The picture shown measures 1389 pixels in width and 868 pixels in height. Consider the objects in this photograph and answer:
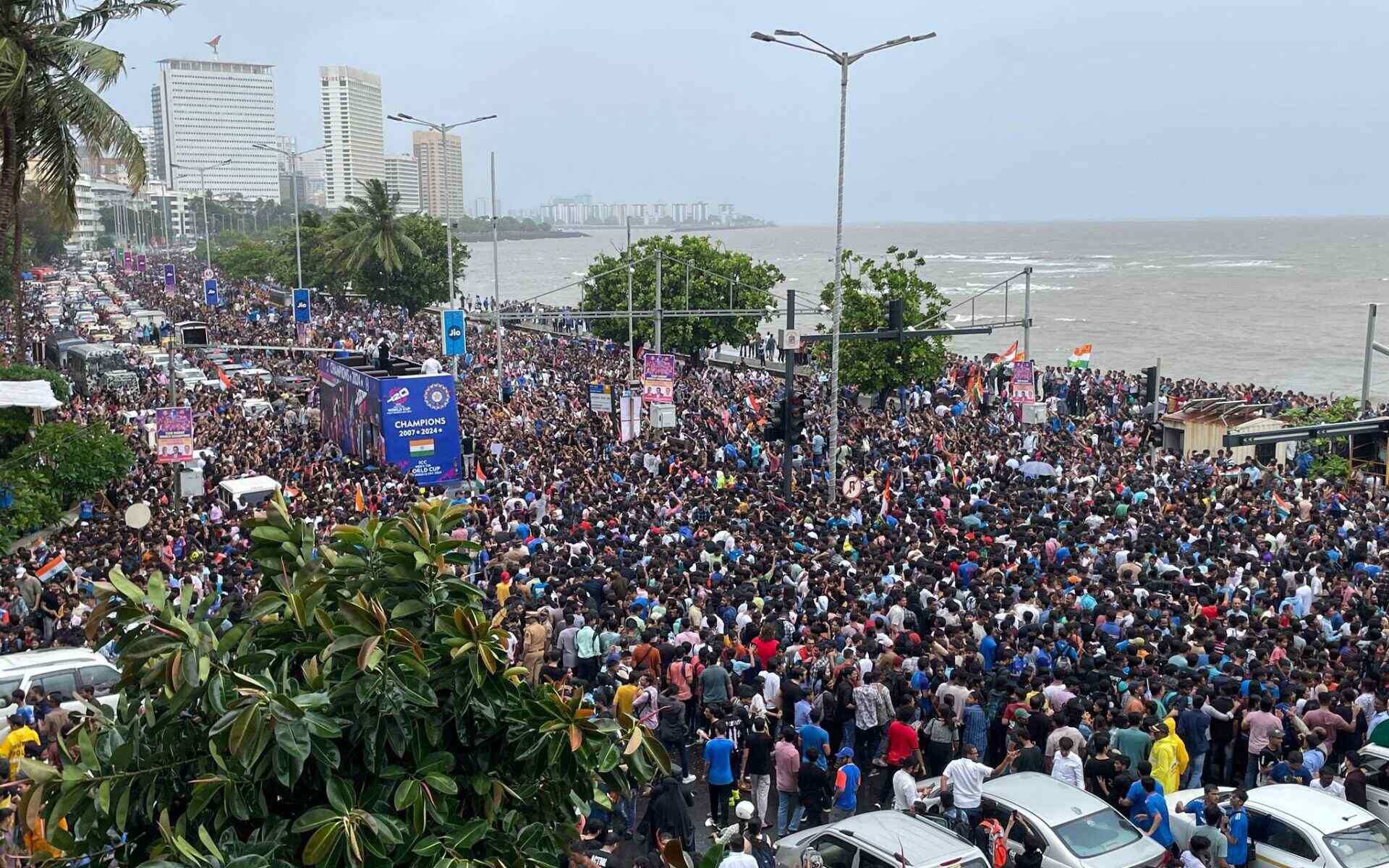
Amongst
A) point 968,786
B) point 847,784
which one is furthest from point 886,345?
point 968,786

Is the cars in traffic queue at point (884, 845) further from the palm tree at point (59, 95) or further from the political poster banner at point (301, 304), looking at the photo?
the political poster banner at point (301, 304)

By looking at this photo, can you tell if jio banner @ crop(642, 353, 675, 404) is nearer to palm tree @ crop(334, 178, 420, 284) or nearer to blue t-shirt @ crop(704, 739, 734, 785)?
blue t-shirt @ crop(704, 739, 734, 785)

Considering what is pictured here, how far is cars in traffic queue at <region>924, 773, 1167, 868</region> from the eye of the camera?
30.9 ft

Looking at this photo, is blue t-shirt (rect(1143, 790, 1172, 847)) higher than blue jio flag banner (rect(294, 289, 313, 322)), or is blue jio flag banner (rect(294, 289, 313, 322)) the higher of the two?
blue jio flag banner (rect(294, 289, 313, 322))

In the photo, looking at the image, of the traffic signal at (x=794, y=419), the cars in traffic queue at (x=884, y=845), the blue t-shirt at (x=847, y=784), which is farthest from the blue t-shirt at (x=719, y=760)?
the traffic signal at (x=794, y=419)

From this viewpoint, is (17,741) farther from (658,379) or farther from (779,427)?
(658,379)

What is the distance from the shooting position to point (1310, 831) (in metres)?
9.59

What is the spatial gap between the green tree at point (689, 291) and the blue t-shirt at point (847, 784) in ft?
136

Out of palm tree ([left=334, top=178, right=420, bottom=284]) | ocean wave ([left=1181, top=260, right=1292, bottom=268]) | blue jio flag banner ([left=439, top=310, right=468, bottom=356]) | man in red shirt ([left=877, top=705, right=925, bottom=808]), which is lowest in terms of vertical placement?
man in red shirt ([left=877, top=705, right=925, bottom=808])

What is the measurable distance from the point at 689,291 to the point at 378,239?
2050 cm

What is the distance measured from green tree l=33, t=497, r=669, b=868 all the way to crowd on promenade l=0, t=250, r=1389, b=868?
55 centimetres

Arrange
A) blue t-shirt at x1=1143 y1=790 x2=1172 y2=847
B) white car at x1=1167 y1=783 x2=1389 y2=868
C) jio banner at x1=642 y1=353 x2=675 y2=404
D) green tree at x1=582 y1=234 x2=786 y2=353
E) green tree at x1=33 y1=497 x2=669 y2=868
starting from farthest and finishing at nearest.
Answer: green tree at x1=582 y1=234 x2=786 y2=353 < jio banner at x1=642 y1=353 x2=675 y2=404 < blue t-shirt at x1=1143 y1=790 x2=1172 y2=847 < white car at x1=1167 y1=783 x2=1389 y2=868 < green tree at x1=33 y1=497 x2=669 y2=868

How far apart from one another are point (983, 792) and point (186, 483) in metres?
18.2

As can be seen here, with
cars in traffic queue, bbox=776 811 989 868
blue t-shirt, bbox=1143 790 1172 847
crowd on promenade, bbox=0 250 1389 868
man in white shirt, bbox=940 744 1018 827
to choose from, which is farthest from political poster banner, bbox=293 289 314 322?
blue t-shirt, bbox=1143 790 1172 847
